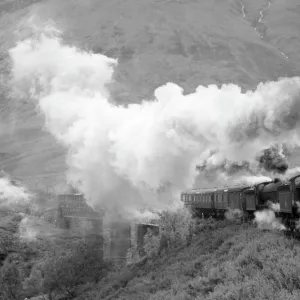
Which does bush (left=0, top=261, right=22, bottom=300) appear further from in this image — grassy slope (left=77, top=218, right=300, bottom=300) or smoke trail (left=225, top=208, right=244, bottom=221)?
smoke trail (left=225, top=208, right=244, bottom=221)

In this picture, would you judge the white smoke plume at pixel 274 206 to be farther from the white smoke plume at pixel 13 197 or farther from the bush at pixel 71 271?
the white smoke plume at pixel 13 197

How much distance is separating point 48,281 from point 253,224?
102 ft

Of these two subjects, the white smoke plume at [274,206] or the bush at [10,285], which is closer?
the white smoke plume at [274,206]

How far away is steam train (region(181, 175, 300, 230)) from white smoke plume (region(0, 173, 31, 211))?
282 feet

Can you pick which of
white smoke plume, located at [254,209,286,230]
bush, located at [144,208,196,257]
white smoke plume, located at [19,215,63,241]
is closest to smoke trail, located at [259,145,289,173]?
white smoke plume, located at [254,209,286,230]

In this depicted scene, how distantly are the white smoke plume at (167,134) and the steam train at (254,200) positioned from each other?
494 cm

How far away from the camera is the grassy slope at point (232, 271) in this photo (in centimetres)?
1973

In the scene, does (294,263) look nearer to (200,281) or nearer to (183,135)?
(200,281)

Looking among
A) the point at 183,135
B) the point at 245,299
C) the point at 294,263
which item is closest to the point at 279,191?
the point at 294,263

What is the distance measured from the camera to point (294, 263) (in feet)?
69.4

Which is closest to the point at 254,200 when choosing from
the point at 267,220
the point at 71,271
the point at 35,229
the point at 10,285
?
the point at 267,220

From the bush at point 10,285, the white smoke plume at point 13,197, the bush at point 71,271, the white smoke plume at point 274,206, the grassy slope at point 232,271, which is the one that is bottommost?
the bush at point 10,285

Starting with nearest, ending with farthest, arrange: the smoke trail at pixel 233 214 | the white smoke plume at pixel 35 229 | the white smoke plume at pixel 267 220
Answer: the white smoke plume at pixel 267 220 → the smoke trail at pixel 233 214 → the white smoke plume at pixel 35 229

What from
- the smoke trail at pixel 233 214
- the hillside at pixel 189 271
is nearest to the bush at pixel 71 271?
the hillside at pixel 189 271
